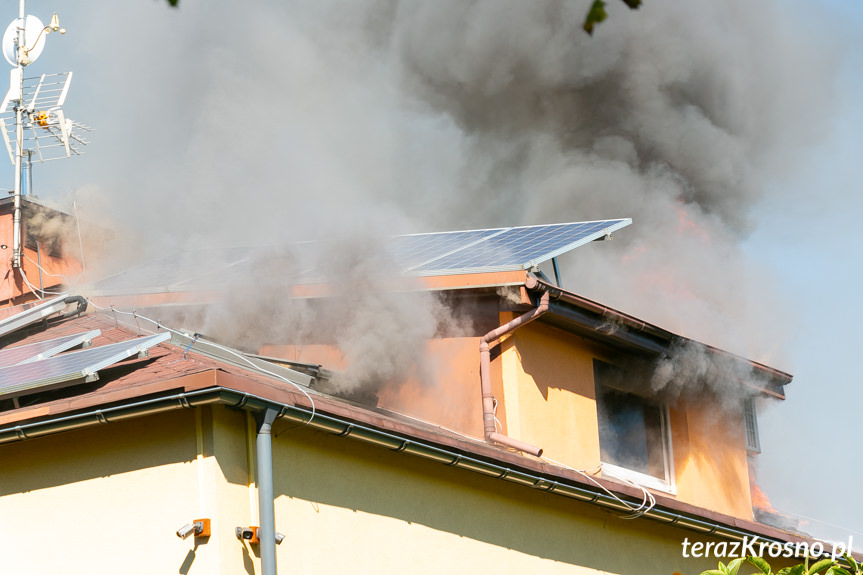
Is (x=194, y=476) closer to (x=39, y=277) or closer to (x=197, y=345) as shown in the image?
(x=197, y=345)

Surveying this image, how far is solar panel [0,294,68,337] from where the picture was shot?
27.2 feet

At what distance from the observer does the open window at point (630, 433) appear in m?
10.3

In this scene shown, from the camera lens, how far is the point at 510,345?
30.3 feet

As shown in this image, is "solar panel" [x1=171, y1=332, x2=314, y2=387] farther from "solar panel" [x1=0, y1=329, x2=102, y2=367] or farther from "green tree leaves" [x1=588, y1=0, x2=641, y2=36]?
"green tree leaves" [x1=588, y1=0, x2=641, y2=36]

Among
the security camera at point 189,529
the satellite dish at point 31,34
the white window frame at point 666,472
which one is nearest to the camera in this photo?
the security camera at point 189,529

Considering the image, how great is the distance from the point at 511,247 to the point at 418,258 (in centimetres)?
87

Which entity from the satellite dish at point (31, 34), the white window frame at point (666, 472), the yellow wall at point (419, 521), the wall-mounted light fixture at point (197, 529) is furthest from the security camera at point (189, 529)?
the satellite dish at point (31, 34)

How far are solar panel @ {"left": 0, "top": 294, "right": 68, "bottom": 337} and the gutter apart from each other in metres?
2.28

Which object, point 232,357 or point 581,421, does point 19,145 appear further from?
point 581,421

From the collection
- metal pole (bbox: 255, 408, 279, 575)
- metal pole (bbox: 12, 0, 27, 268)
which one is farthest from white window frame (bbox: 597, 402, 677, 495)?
metal pole (bbox: 12, 0, 27, 268)

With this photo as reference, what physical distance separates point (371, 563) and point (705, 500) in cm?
534

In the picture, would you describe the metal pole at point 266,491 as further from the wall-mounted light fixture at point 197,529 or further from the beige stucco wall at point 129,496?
the wall-mounted light fixture at point 197,529

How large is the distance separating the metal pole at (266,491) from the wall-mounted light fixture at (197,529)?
30 cm

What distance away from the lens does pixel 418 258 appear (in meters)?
10.3
